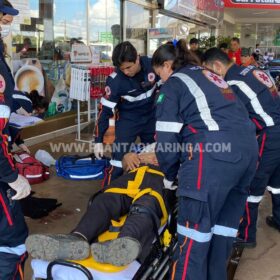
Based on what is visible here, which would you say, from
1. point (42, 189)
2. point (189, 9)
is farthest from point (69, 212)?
point (189, 9)

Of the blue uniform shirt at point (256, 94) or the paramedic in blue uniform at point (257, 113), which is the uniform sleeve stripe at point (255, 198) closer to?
the paramedic in blue uniform at point (257, 113)

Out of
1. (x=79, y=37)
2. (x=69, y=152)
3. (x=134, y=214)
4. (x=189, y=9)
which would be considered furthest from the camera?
(x=189, y=9)

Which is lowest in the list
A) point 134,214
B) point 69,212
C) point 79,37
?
point 69,212

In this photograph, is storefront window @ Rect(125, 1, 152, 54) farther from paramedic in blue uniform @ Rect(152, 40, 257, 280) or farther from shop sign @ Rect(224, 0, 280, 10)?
shop sign @ Rect(224, 0, 280, 10)

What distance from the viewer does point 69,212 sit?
3.44 meters

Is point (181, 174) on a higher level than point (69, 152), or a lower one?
higher

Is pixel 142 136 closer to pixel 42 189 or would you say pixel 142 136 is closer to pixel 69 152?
pixel 42 189

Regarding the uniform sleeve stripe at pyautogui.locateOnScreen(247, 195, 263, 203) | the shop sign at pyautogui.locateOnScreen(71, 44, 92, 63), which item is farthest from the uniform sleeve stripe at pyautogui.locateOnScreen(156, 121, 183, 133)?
the shop sign at pyautogui.locateOnScreen(71, 44, 92, 63)

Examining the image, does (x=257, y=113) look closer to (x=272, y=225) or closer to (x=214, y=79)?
(x=214, y=79)

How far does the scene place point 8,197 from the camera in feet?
5.86

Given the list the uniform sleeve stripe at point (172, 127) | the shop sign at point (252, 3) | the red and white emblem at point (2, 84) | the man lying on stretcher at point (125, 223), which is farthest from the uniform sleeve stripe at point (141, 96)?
the shop sign at point (252, 3)

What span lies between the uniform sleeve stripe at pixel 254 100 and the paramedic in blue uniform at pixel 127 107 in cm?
85

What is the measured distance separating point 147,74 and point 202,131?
152cm

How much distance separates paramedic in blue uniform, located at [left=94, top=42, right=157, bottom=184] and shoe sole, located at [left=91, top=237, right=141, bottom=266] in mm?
1577
